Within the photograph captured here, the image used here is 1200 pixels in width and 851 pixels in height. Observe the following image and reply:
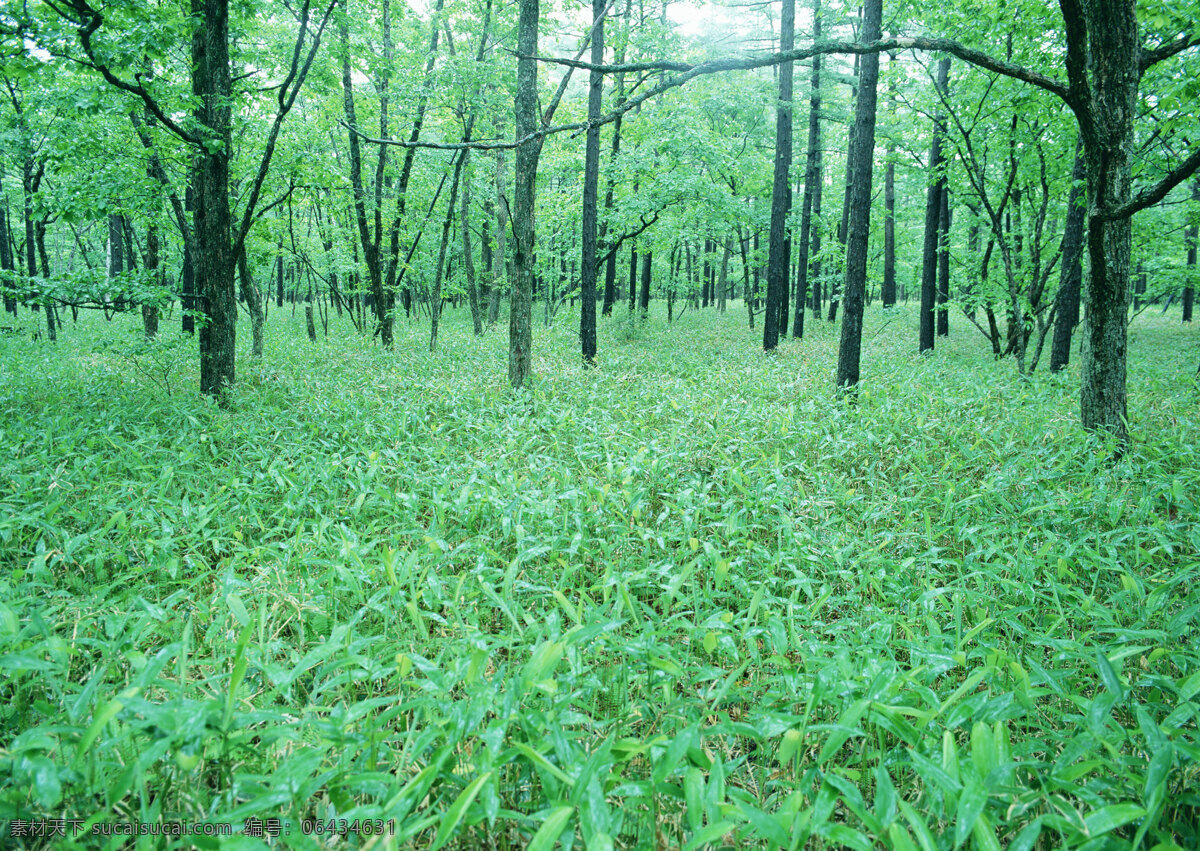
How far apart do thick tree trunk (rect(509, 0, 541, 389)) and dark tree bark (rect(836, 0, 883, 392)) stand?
4.46 meters

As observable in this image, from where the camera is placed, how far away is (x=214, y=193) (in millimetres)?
7066

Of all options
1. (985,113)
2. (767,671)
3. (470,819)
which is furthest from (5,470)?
(985,113)

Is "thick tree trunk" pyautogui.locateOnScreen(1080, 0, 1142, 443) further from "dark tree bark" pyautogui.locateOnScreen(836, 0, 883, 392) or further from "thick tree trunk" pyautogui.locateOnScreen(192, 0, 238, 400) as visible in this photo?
"thick tree trunk" pyautogui.locateOnScreen(192, 0, 238, 400)

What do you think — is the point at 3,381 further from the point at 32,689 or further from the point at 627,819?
the point at 627,819

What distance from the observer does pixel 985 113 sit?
9227 millimetres

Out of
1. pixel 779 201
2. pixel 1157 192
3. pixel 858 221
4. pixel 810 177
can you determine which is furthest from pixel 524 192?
pixel 810 177

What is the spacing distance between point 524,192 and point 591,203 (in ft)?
13.2

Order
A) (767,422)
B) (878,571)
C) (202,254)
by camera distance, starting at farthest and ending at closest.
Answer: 1. (202,254)
2. (767,422)
3. (878,571)

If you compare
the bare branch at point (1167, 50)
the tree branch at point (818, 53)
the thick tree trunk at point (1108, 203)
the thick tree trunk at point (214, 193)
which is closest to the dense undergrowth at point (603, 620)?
the thick tree trunk at point (1108, 203)

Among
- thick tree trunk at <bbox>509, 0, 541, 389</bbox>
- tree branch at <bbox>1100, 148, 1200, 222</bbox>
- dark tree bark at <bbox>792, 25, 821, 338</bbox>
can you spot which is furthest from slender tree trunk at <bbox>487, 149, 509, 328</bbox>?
tree branch at <bbox>1100, 148, 1200, 222</bbox>

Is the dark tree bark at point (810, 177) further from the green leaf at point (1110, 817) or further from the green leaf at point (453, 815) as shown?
the green leaf at point (453, 815)

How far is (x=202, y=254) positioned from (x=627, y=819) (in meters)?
8.30

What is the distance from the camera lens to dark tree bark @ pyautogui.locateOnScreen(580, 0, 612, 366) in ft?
37.6

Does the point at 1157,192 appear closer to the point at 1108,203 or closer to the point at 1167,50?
the point at 1108,203
